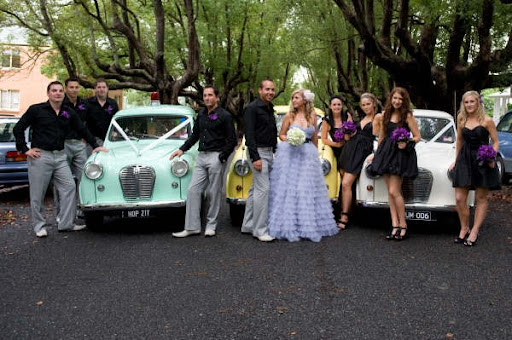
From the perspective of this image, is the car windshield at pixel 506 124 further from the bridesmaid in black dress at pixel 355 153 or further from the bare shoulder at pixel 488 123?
the bare shoulder at pixel 488 123

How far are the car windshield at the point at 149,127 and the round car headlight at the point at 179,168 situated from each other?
48.0 inches

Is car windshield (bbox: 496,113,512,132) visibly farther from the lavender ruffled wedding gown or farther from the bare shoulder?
the lavender ruffled wedding gown

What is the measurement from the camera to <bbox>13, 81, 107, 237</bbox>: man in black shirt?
712cm

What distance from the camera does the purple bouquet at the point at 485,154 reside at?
249 inches

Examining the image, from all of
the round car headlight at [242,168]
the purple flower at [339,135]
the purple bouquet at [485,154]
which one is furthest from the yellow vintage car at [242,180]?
the purple bouquet at [485,154]

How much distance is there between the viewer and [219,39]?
2606 cm

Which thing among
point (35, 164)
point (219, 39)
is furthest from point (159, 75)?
point (35, 164)

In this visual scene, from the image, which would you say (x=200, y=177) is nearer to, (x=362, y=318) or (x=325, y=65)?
(x=362, y=318)

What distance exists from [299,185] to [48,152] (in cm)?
341

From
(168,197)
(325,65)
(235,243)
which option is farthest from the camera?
(325,65)

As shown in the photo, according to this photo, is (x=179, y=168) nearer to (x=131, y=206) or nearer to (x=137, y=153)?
(x=137, y=153)

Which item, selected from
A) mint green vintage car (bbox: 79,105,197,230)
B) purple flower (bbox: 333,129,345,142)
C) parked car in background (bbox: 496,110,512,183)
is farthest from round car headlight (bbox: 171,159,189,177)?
parked car in background (bbox: 496,110,512,183)

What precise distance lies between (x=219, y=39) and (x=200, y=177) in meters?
20.0

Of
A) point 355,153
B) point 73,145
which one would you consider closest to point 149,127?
point 73,145
